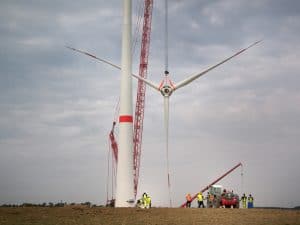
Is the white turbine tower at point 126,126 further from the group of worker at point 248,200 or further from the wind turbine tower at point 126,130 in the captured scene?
the group of worker at point 248,200

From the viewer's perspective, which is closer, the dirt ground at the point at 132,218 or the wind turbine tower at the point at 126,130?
the dirt ground at the point at 132,218

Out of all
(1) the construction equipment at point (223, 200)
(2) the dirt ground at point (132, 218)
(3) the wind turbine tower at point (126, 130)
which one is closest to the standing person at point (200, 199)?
(1) the construction equipment at point (223, 200)

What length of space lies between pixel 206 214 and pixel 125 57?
25.8 meters

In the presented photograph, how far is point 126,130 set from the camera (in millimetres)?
63031

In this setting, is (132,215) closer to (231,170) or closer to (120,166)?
(120,166)

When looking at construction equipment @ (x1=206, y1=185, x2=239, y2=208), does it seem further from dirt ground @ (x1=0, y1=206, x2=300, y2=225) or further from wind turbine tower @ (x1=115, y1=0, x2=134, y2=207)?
dirt ground @ (x1=0, y1=206, x2=300, y2=225)

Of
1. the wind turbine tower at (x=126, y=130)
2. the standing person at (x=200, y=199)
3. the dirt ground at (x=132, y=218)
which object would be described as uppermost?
the wind turbine tower at (x=126, y=130)

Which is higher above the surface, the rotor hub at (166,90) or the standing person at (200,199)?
the rotor hub at (166,90)

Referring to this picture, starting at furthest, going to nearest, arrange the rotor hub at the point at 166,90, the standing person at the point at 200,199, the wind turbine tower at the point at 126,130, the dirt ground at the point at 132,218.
Result: the rotor hub at the point at 166,90, the standing person at the point at 200,199, the wind turbine tower at the point at 126,130, the dirt ground at the point at 132,218

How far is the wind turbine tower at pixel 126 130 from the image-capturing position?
203 feet

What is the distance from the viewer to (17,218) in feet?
147

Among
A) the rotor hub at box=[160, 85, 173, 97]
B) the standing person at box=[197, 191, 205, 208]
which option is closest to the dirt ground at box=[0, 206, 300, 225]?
the standing person at box=[197, 191, 205, 208]

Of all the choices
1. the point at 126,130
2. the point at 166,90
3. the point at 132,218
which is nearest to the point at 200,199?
the point at 126,130

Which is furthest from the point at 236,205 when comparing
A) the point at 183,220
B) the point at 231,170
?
the point at 231,170
